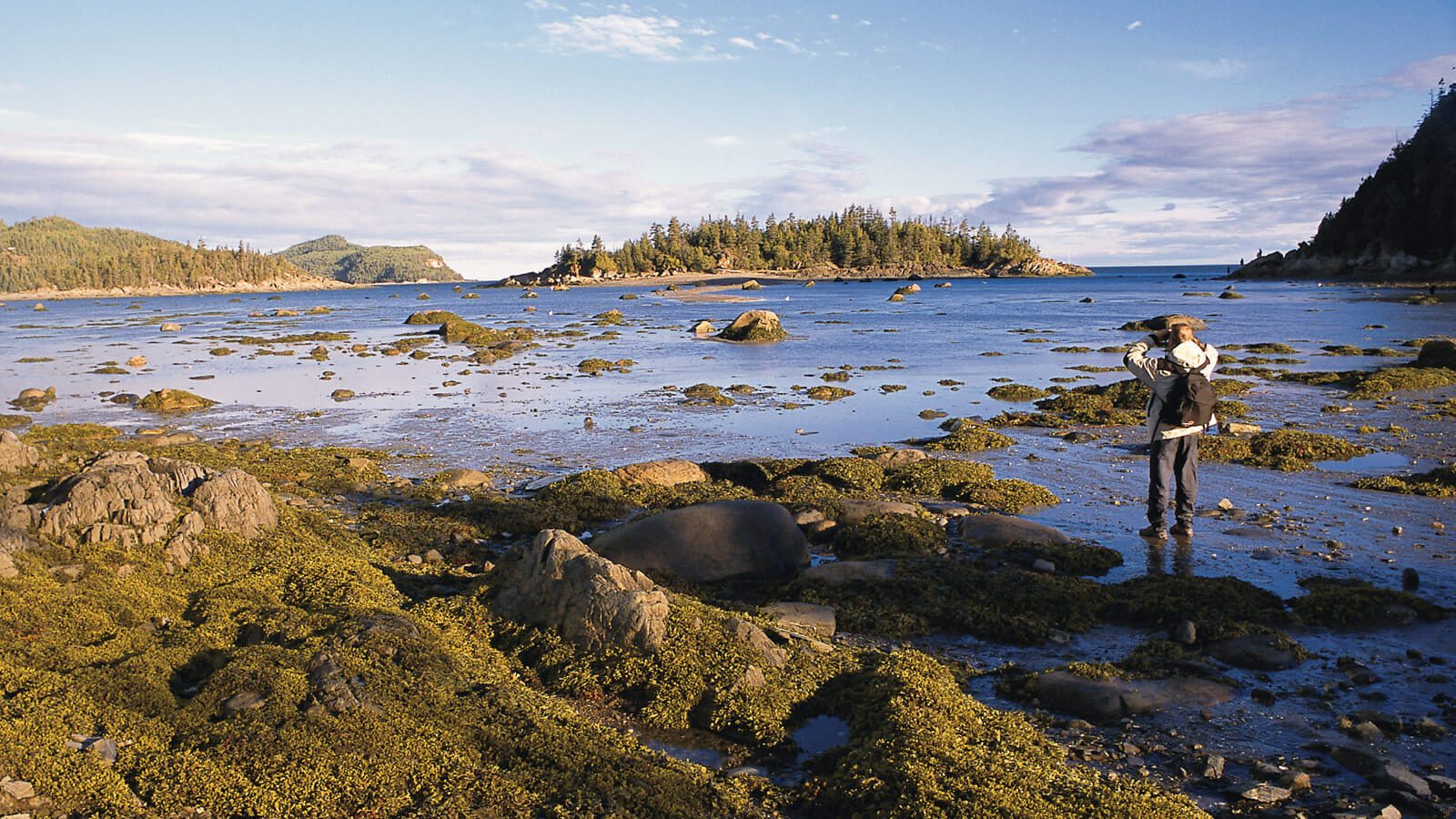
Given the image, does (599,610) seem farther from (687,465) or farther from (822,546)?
(687,465)

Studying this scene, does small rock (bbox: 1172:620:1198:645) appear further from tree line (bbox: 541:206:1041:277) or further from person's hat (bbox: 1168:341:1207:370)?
tree line (bbox: 541:206:1041:277)

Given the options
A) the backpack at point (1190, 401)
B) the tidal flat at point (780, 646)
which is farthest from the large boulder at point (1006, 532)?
the backpack at point (1190, 401)

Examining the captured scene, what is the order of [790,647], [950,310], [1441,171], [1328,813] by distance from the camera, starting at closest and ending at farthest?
1. [1328,813]
2. [790,647]
3. [950,310]
4. [1441,171]

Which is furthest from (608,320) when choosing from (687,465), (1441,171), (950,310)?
(1441,171)

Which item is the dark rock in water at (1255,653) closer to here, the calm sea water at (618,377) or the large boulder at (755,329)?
the calm sea water at (618,377)

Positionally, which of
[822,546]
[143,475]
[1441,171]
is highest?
[1441,171]

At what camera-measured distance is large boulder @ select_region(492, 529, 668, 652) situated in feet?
24.6

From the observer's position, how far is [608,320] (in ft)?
208

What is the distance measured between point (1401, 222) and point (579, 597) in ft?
456

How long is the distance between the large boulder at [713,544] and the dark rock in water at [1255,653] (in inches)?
175

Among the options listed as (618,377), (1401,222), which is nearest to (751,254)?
(1401,222)

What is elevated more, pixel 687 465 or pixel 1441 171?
pixel 1441 171

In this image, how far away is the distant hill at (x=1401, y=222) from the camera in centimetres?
10438

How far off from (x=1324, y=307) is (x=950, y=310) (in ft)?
91.2
